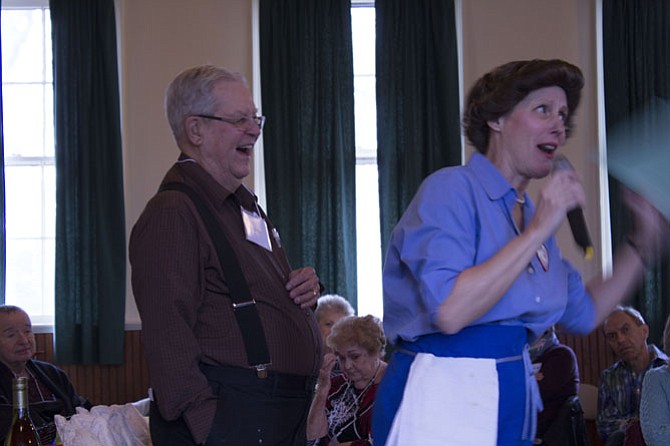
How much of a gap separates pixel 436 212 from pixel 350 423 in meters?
2.52

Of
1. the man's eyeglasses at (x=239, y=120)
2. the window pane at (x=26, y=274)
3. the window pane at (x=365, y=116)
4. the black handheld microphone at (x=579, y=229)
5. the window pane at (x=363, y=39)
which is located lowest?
the window pane at (x=26, y=274)

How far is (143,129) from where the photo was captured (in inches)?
291

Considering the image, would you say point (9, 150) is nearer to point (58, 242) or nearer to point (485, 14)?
point (58, 242)

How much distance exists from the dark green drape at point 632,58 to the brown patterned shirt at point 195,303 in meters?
5.35

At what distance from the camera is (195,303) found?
7.18ft

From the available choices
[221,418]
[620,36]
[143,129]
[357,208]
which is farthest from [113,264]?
[221,418]

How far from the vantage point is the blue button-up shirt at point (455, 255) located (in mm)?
1764

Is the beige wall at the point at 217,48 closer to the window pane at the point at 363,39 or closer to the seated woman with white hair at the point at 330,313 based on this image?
the window pane at the point at 363,39

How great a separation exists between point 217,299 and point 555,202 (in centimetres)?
87

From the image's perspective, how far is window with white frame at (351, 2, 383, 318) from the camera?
7.50 metres

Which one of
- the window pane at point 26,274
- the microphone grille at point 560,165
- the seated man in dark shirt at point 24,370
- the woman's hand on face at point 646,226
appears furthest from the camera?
the window pane at point 26,274

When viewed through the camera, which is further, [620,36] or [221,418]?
[620,36]

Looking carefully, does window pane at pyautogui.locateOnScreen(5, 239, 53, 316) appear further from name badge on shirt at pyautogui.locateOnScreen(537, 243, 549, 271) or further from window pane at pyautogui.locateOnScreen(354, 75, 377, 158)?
name badge on shirt at pyautogui.locateOnScreen(537, 243, 549, 271)

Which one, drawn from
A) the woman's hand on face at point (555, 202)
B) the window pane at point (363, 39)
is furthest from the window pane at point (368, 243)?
the woman's hand on face at point (555, 202)
